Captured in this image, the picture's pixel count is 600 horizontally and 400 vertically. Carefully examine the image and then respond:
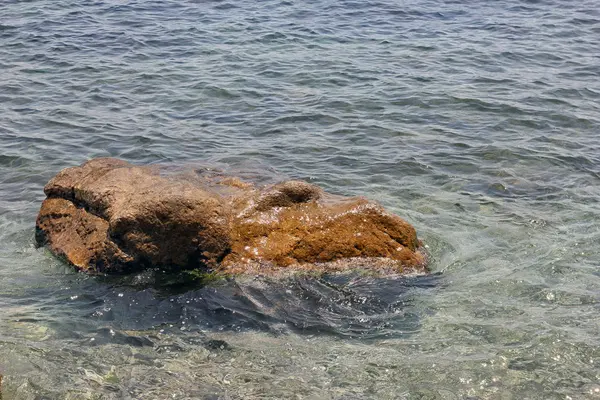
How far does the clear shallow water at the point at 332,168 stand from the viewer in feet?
18.1

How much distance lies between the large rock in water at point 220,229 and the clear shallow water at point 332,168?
0.72 feet

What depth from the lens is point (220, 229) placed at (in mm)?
6695

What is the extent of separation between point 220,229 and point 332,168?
3.45 meters

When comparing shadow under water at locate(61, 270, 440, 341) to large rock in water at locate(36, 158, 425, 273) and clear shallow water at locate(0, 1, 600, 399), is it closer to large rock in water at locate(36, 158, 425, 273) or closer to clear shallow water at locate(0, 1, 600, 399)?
clear shallow water at locate(0, 1, 600, 399)

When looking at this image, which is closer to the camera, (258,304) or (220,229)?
(258,304)

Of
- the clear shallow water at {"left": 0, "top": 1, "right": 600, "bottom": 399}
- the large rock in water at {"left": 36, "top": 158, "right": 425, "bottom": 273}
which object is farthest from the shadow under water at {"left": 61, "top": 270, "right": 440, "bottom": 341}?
the large rock in water at {"left": 36, "top": 158, "right": 425, "bottom": 273}

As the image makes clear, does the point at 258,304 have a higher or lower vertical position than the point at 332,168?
higher

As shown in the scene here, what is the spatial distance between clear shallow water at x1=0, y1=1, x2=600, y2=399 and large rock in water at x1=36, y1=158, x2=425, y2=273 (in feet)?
0.72

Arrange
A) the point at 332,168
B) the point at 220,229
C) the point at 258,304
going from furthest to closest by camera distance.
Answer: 1. the point at 332,168
2. the point at 220,229
3. the point at 258,304

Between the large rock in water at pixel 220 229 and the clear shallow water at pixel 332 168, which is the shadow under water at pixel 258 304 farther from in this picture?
the large rock in water at pixel 220 229

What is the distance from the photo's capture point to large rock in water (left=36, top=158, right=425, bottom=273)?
6.59 meters

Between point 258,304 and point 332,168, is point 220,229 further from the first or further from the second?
point 332,168

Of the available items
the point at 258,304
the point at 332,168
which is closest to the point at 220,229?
the point at 258,304

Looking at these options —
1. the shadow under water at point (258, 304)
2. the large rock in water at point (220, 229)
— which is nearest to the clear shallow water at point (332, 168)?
the shadow under water at point (258, 304)
